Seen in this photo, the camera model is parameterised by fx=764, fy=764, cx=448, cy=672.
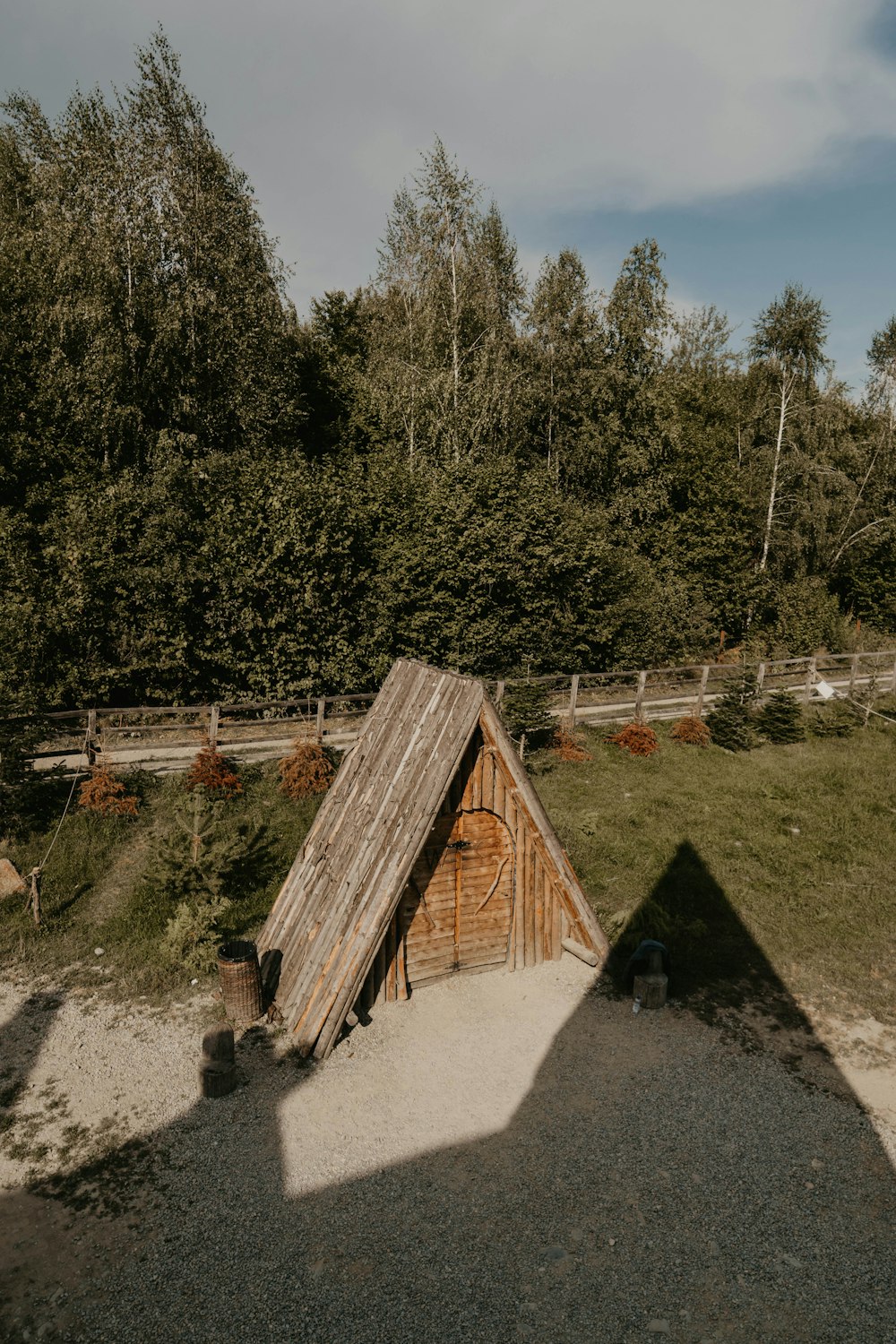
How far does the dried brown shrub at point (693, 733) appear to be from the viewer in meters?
21.0

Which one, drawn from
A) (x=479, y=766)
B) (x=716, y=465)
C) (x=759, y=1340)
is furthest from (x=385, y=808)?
(x=716, y=465)

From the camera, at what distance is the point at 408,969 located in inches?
404

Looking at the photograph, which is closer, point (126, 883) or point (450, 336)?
point (126, 883)

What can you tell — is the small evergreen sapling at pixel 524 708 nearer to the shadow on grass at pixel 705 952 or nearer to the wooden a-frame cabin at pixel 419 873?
the shadow on grass at pixel 705 952

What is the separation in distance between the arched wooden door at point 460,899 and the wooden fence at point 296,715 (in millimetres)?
6869

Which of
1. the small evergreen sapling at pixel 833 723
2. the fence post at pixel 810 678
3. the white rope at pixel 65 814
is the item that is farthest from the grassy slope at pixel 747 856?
the white rope at pixel 65 814

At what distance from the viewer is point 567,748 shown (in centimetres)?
1914

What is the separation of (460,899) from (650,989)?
8.93 feet

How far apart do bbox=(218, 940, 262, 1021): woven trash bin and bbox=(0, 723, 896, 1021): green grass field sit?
1.49 metres

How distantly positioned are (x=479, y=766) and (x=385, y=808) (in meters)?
1.35

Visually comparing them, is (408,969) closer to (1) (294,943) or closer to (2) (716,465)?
(1) (294,943)

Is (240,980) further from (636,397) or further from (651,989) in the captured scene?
(636,397)

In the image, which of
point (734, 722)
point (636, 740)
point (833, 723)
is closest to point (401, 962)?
point (636, 740)

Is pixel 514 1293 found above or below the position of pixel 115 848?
below
